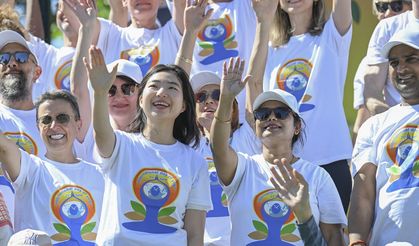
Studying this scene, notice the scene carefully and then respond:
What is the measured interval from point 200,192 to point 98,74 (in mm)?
951

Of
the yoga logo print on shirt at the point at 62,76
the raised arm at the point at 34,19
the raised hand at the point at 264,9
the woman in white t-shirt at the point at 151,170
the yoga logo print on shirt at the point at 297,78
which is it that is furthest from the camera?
the raised arm at the point at 34,19

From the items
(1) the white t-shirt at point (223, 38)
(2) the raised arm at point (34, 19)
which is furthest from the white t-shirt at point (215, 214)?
(2) the raised arm at point (34, 19)

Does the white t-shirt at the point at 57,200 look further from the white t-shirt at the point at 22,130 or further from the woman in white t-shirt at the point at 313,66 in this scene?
the woman in white t-shirt at the point at 313,66

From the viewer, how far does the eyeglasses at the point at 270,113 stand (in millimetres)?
6945

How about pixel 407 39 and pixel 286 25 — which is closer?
pixel 407 39

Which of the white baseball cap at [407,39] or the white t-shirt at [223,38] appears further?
the white t-shirt at [223,38]

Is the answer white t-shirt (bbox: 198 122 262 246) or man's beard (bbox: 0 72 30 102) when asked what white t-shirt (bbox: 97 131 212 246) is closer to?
white t-shirt (bbox: 198 122 262 246)

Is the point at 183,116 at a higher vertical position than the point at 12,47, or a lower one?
lower

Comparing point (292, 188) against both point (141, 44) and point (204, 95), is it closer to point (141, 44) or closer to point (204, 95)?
point (204, 95)

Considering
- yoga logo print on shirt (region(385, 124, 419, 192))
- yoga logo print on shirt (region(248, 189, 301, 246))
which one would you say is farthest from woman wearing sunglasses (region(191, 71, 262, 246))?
yoga logo print on shirt (region(385, 124, 419, 192))

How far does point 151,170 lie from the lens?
668 centimetres

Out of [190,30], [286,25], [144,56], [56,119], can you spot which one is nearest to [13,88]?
[56,119]

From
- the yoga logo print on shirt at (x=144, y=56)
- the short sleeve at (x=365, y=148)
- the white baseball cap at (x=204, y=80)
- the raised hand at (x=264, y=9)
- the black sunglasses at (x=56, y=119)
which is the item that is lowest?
the short sleeve at (x=365, y=148)

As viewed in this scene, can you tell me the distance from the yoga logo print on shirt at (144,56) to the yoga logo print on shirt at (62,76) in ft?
1.42
